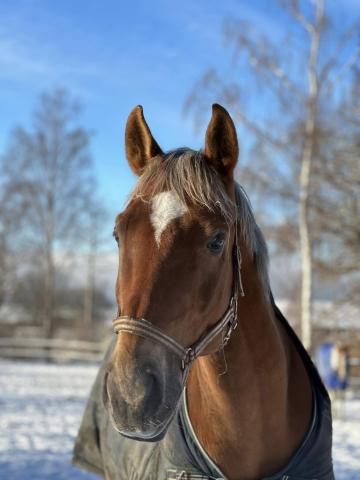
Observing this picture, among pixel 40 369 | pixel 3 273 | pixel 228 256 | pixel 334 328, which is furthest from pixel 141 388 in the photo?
pixel 3 273

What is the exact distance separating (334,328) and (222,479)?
12967mm

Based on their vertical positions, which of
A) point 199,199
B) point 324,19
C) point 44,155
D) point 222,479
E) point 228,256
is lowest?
point 222,479

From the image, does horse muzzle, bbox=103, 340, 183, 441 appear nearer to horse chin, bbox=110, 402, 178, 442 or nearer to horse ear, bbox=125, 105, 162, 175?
horse chin, bbox=110, 402, 178, 442

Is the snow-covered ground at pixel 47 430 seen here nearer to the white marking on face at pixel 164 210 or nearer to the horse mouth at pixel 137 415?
the horse mouth at pixel 137 415

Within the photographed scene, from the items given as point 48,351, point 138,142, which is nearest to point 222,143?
point 138,142

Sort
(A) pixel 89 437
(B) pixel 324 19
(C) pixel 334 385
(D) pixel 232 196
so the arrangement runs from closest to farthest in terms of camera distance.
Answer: (D) pixel 232 196 < (A) pixel 89 437 < (C) pixel 334 385 < (B) pixel 324 19

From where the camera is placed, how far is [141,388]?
1.47 metres

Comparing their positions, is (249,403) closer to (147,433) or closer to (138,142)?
(147,433)

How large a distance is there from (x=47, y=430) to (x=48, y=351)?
1270 centimetres

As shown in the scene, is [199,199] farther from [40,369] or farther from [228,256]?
[40,369]

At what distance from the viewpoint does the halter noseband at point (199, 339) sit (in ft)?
5.10

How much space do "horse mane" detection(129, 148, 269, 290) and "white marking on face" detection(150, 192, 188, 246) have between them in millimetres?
24

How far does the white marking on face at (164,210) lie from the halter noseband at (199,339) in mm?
267

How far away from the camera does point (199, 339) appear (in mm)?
1725
